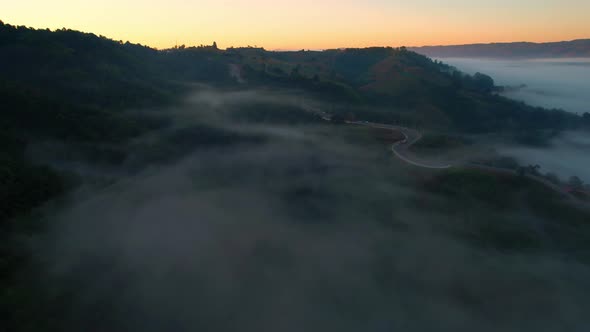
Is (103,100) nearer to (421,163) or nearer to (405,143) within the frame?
(405,143)

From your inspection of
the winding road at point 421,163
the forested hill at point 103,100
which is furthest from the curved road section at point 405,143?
the forested hill at point 103,100

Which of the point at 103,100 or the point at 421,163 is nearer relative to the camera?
the point at 421,163

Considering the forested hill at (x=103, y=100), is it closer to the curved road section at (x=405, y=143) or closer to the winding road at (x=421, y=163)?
the curved road section at (x=405, y=143)

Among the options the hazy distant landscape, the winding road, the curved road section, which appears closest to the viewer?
the hazy distant landscape

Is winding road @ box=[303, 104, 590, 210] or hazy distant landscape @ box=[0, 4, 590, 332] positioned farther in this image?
winding road @ box=[303, 104, 590, 210]

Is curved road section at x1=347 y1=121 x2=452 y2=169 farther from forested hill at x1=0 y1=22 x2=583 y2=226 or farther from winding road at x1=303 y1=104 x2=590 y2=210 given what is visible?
forested hill at x1=0 y1=22 x2=583 y2=226

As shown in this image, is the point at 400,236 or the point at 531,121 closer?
the point at 400,236

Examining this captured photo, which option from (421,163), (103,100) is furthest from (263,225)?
(103,100)

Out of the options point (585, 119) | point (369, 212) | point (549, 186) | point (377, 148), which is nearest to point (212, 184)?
point (369, 212)

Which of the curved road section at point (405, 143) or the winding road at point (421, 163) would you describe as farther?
the curved road section at point (405, 143)

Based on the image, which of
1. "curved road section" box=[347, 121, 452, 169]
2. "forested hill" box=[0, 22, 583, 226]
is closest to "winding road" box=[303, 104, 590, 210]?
"curved road section" box=[347, 121, 452, 169]

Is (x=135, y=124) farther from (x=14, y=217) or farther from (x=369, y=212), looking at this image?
(x=369, y=212)
